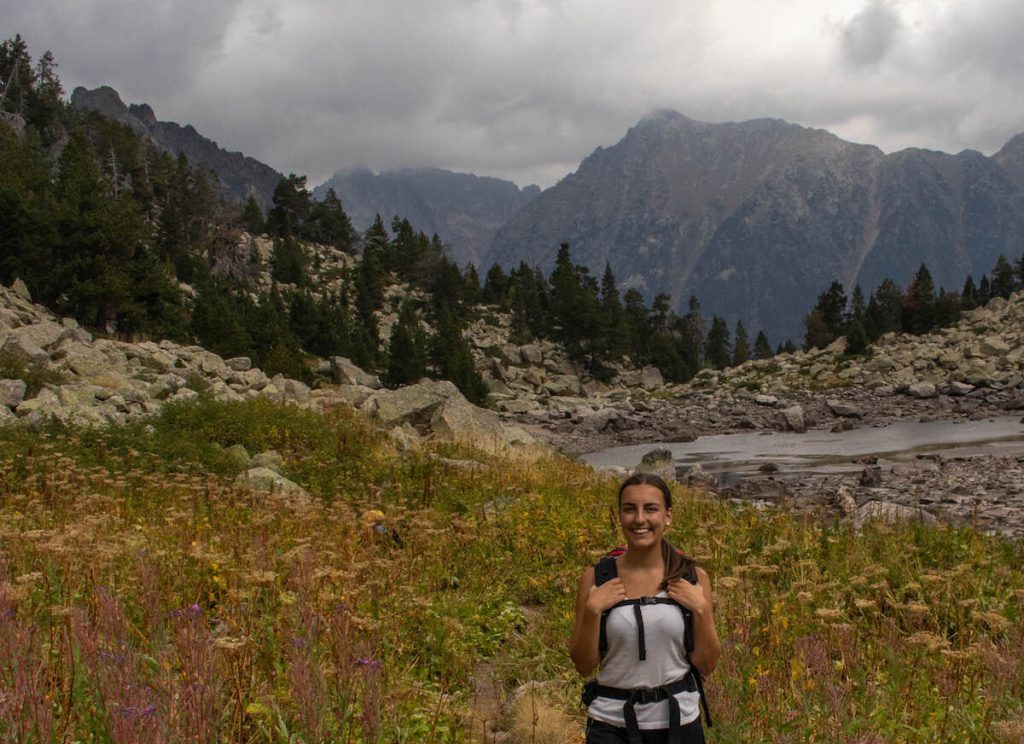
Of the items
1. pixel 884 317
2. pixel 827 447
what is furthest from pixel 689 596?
pixel 884 317

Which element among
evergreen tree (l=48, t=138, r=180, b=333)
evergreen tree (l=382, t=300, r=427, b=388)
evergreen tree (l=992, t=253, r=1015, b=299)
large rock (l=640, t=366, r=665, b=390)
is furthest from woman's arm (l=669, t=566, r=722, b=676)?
evergreen tree (l=992, t=253, r=1015, b=299)

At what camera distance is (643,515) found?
3281mm

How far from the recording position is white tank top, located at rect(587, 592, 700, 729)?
3131mm

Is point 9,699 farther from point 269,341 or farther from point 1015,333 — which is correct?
point 1015,333

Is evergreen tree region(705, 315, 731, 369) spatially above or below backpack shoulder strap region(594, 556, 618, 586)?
above

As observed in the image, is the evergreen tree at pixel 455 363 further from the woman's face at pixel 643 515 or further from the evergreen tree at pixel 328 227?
the woman's face at pixel 643 515

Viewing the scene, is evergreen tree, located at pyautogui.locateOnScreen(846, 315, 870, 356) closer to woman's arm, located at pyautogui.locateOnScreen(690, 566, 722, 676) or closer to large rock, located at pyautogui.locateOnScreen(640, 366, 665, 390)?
large rock, located at pyautogui.locateOnScreen(640, 366, 665, 390)

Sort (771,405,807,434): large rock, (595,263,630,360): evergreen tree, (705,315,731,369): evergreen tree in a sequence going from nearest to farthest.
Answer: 1. (771,405,807,434): large rock
2. (595,263,630,360): evergreen tree
3. (705,315,731,369): evergreen tree

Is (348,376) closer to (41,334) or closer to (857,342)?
(41,334)

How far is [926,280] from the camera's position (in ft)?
244

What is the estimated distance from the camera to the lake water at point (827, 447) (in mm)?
26531

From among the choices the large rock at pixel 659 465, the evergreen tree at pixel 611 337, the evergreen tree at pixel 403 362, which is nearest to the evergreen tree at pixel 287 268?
the evergreen tree at pixel 403 362

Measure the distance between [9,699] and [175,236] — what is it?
2479 inches

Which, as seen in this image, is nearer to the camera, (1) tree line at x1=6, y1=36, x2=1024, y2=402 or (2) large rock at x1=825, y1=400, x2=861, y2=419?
(1) tree line at x1=6, y1=36, x2=1024, y2=402
